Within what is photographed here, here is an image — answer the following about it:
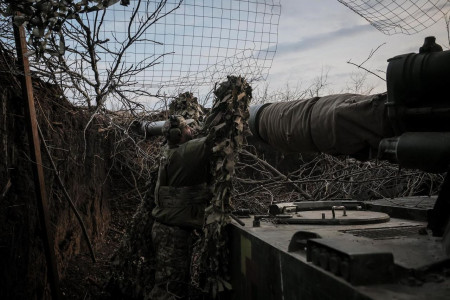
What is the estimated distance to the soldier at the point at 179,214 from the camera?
4230 millimetres

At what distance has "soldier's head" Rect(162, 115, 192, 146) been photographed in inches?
180

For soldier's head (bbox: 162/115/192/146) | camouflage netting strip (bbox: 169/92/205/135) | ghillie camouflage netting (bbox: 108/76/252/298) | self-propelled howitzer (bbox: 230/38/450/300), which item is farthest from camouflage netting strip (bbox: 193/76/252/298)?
camouflage netting strip (bbox: 169/92/205/135)

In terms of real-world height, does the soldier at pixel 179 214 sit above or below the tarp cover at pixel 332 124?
below

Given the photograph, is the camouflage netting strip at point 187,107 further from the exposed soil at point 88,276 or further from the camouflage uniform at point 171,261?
the exposed soil at point 88,276

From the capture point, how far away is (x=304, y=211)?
3900 millimetres

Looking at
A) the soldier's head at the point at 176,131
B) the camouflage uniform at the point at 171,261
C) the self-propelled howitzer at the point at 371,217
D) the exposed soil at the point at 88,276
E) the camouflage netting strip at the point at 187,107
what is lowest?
the exposed soil at the point at 88,276

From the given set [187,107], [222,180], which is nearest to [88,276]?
[187,107]

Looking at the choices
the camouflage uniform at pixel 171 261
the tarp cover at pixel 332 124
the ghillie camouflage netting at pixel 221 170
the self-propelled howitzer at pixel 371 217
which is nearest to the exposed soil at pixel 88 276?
the camouflage uniform at pixel 171 261

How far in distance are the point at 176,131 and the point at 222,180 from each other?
115 centimetres

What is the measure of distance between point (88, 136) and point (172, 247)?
296cm

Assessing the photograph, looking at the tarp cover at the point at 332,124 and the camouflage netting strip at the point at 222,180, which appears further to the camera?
the camouflage netting strip at the point at 222,180

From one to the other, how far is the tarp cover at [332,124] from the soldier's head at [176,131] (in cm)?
196

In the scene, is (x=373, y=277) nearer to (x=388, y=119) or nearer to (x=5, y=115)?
(x=388, y=119)

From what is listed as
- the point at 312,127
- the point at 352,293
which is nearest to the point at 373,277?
the point at 352,293
